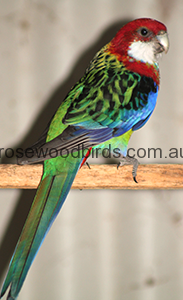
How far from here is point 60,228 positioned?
1.53 m

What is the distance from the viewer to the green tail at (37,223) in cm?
80

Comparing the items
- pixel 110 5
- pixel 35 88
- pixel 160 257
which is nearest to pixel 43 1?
pixel 110 5

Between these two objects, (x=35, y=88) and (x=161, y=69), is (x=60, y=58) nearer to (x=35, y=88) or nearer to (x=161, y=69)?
(x=35, y=88)

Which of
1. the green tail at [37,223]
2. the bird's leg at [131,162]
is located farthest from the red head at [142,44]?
the green tail at [37,223]

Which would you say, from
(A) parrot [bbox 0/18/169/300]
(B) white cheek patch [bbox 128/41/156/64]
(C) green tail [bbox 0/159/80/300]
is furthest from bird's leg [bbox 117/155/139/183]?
(B) white cheek patch [bbox 128/41/156/64]

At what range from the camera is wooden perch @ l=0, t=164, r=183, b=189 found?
3.28 feet

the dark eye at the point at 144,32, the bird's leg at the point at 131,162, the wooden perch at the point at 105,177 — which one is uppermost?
the dark eye at the point at 144,32

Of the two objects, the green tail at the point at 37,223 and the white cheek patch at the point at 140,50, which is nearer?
the green tail at the point at 37,223

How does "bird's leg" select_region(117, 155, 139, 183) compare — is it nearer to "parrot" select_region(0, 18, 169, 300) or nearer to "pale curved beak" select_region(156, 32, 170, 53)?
"parrot" select_region(0, 18, 169, 300)

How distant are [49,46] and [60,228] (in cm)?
103

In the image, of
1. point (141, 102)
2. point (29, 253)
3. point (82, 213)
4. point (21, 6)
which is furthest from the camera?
point (82, 213)

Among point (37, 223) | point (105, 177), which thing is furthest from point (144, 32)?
point (37, 223)

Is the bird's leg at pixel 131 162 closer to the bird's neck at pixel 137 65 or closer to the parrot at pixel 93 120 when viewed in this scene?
the parrot at pixel 93 120

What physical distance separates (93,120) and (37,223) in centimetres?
39
